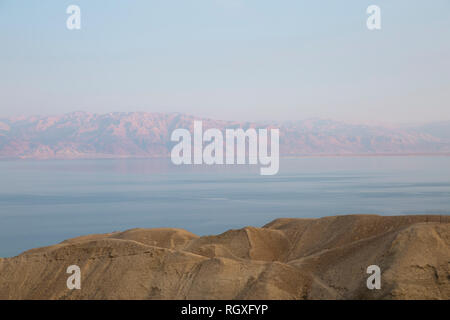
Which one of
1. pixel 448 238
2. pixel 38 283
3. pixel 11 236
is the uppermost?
pixel 448 238

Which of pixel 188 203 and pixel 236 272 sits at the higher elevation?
pixel 236 272

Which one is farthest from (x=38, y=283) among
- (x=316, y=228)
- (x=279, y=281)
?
(x=316, y=228)

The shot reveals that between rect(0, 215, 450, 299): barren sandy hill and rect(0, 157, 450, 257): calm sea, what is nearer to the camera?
rect(0, 215, 450, 299): barren sandy hill

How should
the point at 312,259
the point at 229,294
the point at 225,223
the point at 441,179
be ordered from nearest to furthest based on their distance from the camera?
the point at 229,294
the point at 312,259
the point at 225,223
the point at 441,179

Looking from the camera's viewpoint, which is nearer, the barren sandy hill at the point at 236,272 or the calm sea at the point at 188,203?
the barren sandy hill at the point at 236,272

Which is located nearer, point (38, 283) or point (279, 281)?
point (279, 281)

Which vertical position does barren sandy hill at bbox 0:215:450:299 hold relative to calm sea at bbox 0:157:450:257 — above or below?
above

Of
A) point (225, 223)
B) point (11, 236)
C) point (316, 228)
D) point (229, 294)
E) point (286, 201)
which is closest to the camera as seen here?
point (229, 294)

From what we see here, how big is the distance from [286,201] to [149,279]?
55.4 meters

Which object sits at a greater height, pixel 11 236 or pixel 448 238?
pixel 448 238

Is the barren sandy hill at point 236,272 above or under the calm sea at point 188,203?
above

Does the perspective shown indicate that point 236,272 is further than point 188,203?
No

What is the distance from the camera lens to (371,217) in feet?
79.9
